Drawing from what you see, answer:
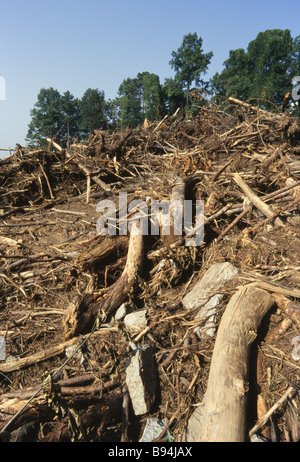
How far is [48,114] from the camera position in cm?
5078

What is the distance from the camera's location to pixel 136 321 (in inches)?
121

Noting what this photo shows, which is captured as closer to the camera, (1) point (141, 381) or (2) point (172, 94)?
(1) point (141, 381)

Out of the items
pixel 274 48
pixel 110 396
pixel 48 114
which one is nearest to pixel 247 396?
pixel 110 396

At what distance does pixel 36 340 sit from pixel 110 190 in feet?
8.86

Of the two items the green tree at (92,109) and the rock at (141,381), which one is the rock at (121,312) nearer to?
the rock at (141,381)

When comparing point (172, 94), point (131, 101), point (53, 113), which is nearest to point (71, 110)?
point (53, 113)

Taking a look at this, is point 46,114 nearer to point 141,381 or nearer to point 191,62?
point 191,62

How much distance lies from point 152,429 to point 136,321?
1.00m

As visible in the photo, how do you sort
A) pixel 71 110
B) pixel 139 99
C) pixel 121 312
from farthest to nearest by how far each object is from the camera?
pixel 71 110, pixel 139 99, pixel 121 312

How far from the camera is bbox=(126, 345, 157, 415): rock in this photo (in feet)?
7.82

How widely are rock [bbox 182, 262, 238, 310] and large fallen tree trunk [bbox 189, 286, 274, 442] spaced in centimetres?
28

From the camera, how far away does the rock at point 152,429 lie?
2.20 metres

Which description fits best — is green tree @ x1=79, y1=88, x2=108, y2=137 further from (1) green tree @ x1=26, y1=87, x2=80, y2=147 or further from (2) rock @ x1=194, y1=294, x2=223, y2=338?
(2) rock @ x1=194, y1=294, x2=223, y2=338
